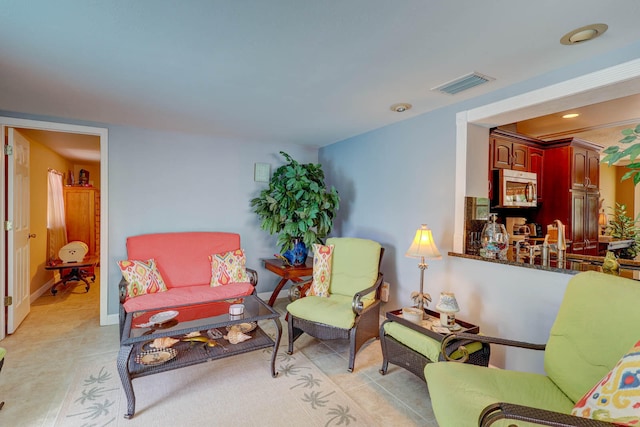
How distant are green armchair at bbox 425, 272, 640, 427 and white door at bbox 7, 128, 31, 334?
3864 mm

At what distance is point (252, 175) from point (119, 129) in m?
1.57

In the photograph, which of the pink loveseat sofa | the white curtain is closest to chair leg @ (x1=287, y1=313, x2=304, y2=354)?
the pink loveseat sofa

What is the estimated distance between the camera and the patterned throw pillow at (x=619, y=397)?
3.39ft

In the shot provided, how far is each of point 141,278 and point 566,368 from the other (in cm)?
327

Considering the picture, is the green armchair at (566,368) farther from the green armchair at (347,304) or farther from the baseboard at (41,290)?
the baseboard at (41,290)

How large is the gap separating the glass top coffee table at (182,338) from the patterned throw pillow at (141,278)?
623 mm

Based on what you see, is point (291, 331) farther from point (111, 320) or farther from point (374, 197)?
point (111, 320)

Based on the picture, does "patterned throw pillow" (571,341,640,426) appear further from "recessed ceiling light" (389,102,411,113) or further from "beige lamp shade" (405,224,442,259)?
"recessed ceiling light" (389,102,411,113)

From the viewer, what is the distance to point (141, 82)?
2.26 meters

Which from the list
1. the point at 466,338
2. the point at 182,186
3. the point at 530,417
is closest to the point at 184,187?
the point at 182,186

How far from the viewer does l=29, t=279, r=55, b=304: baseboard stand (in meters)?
4.08

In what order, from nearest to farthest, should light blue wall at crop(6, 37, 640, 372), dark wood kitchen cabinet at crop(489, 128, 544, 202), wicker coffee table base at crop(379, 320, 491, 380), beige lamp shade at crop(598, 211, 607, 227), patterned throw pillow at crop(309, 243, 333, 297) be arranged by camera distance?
wicker coffee table base at crop(379, 320, 491, 380) → light blue wall at crop(6, 37, 640, 372) → patterned throw pillow at crop(309, 243, 333, 297) → dark wood kitchen cabinet at crop(489, 128, 544, 202) → beige lamp shade at crop(598, 211, 607, 227)

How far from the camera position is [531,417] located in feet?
3.58

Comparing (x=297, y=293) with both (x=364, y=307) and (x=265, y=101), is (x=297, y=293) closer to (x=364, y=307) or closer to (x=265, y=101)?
(x=364, y=307)
